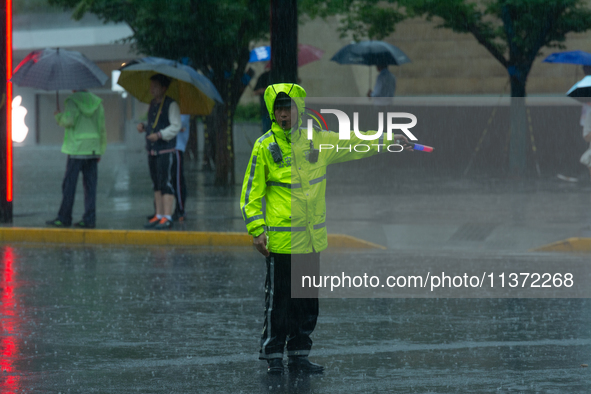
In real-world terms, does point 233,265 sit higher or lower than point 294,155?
lower

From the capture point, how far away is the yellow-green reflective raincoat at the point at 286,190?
18.5ft

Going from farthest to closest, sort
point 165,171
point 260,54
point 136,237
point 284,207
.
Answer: point 260,54 < point 165,171 < point 136,237 < point 284,207

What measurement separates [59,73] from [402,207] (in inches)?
221

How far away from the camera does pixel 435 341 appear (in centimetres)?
669

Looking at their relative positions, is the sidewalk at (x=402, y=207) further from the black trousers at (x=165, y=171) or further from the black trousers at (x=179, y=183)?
the black trousers at (x=165, y=171)

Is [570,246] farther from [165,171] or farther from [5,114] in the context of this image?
[5,114]

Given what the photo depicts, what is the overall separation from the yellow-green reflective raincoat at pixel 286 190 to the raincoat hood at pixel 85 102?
22.9ft

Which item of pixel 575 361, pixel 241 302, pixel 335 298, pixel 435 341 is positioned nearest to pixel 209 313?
pixel 241 302

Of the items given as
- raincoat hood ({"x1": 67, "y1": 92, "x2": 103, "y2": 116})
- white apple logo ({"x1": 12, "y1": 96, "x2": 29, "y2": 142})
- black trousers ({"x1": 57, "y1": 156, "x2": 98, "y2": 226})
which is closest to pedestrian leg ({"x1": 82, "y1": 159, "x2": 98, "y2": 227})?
black trousers ({"x1": 57, "y1": 156, "x2": 98, "y2": 226})

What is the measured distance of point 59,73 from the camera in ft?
39.5

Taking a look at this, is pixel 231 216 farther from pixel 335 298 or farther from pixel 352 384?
pixel 352 384

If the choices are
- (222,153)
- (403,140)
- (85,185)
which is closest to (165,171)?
(85,185)

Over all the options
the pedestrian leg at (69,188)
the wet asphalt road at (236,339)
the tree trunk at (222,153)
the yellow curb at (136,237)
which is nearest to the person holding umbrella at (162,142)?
the yellow curb at (136,237)

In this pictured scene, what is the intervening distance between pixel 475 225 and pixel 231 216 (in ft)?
11.1
